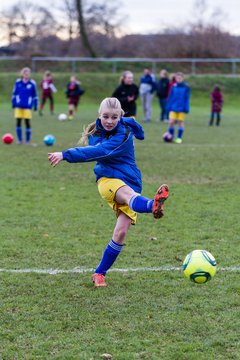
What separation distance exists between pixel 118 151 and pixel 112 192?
0.35 meters

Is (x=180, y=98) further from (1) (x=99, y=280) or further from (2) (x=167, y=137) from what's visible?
(1) (x=99, y=280)

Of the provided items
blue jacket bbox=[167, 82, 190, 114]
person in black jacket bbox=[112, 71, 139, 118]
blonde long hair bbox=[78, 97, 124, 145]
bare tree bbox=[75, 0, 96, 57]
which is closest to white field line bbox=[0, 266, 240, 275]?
blonde long hair bbox=[78, 97, 124, 145]

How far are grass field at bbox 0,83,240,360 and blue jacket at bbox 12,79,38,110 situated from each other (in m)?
4.29

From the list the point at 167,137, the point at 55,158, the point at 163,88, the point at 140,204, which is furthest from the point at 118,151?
the point at 163,88

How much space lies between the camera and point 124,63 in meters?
42.2

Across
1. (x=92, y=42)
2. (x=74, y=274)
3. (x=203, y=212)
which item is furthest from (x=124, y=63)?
(x=74, y=274)

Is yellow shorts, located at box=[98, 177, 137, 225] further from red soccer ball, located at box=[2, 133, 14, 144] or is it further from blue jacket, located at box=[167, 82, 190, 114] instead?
blue jacket, located at box=[167, 82, 190, 114]

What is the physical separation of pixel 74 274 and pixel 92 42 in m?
47.7

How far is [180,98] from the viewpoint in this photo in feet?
56.5

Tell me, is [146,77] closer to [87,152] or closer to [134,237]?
[134,237]

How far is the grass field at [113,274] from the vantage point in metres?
4.20

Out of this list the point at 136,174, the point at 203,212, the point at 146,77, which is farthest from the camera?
the point at 146,77

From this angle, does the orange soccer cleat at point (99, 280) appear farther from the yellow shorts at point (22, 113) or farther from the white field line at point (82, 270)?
the yellow shorts at point (22, 113)

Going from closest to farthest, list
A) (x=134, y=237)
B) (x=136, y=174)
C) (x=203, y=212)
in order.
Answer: (x=136, y=174)
(x=134, y=237)
(x=203, y=212)
